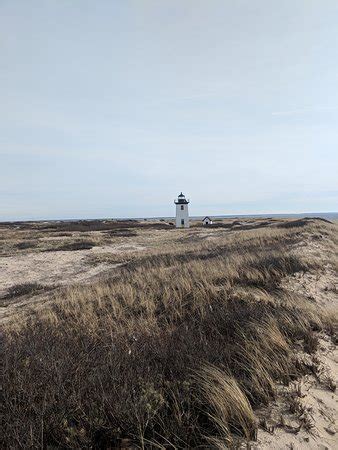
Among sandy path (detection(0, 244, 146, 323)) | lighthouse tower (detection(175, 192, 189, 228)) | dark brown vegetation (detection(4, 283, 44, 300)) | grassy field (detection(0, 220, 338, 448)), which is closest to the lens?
grassy field (detection(0, 220, 338, 448))

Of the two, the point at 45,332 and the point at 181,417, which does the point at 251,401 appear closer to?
the point at 181,417

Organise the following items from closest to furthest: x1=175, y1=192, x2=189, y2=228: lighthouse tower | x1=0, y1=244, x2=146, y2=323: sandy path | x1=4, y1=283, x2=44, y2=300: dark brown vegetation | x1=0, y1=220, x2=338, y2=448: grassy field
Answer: x1=0, y1=220, x2=338, y2=448: grassy field < x1=0, y1=244, x2=146, y2=323: sandy path < x1=4, y1=283, x2=44, y2=300: dark brown vegetation < x1=175, y1=192, x2=189, y2=228: lighthouse tower

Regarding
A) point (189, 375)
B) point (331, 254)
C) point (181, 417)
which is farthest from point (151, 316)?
point (331, 254)

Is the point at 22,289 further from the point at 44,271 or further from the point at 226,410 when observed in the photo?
the point at 226,410

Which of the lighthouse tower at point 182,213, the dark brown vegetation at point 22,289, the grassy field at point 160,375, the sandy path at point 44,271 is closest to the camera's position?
the grassy field at point 160,375

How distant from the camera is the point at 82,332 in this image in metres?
6.20

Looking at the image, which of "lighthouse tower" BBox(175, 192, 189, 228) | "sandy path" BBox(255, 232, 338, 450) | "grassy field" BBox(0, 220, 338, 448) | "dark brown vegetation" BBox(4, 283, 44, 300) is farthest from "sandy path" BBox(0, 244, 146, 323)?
"lighthouse tower" BBox(175, 192, 189, 228)

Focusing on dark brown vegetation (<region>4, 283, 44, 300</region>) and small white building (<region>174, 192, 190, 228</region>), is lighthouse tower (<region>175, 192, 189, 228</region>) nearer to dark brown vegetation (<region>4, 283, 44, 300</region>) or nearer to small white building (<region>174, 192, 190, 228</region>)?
small white building (<region>174, 192, 190, 228</region>)

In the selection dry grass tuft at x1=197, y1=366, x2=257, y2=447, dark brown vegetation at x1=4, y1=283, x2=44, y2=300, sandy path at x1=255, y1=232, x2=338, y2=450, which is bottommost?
dark brown vegetation at x1=4, y1=283, x2=44, y2=300

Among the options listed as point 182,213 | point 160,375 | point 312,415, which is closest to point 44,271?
point 160,375

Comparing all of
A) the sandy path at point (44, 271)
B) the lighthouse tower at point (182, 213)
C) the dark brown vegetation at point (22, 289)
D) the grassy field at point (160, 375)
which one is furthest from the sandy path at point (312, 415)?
the lighthouse tower at point (182, 213)

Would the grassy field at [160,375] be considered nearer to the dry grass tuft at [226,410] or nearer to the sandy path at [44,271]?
the dry grass tuft at [226,410]

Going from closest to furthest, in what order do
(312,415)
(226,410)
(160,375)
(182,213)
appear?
(226,410) < (312,415) < (160,375) < (182,213)

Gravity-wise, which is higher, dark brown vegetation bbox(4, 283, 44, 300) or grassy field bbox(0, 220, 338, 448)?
grassy field bbox(0, 220, 338, 448)
